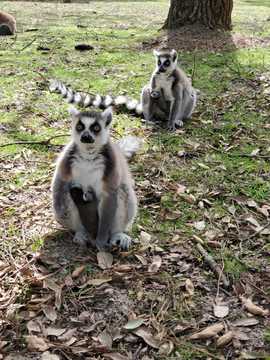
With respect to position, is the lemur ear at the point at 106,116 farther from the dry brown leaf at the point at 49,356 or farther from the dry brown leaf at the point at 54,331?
the dry brown leaf at the point at 49,356

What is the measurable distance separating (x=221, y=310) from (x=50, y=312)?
1.01 meters

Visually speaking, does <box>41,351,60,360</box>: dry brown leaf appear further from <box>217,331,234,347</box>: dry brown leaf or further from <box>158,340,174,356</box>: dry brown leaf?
<box>217,331,234,347</box>: dry brown leaf

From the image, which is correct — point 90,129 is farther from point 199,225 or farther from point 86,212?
point 199,225

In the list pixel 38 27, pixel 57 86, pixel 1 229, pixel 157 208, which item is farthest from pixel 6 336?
pixel 38 27

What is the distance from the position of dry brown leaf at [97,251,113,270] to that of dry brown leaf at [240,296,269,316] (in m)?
0.89

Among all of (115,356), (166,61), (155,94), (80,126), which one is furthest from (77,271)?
(166,61)

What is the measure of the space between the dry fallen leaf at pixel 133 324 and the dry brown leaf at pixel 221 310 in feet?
1.47

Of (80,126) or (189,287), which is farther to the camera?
(80,126)

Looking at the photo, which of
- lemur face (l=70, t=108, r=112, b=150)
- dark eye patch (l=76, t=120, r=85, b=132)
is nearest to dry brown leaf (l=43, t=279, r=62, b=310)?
lemur face (l=70, t=108, r=112, b=150)

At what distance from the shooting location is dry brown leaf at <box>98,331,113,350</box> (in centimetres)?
275

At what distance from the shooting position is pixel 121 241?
3.58 m

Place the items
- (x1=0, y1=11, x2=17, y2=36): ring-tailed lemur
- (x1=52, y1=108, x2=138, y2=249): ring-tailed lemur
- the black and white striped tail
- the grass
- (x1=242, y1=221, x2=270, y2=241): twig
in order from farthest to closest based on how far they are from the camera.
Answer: (x1=0, y1=11, x2=17, y2=36): ring-tailed lemur < the black and white striped tail < (x1=242, y1=221, x2=270, y2=241): twig < (x1=52, y1=108, x2=138, y2=249): ring-tailed lemur < the grass

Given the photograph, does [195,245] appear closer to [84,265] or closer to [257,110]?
[84,265]

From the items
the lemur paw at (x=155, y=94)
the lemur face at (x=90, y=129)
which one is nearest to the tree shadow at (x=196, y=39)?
the lemur paw at (x=155, y=94)
